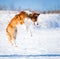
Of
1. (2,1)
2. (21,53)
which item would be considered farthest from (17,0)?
(21,53)

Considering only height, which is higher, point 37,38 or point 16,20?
point 16,20

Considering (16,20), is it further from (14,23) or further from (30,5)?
(30,5)

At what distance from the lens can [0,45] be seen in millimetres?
1483

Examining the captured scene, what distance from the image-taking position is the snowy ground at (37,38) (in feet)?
4.84

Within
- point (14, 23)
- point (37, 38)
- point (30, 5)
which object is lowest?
point (37, 38)

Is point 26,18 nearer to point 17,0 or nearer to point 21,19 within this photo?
point 21,19

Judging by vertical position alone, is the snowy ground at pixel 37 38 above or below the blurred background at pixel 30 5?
below

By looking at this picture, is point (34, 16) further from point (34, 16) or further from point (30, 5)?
point (30, 5)

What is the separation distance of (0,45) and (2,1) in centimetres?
39

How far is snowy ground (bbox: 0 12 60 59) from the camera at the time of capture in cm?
148

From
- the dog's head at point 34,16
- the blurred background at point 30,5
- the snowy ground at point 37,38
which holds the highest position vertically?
the blurred background at point 30,5

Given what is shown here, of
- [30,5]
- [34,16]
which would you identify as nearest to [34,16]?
[34,16]

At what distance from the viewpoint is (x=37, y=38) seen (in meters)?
1.52

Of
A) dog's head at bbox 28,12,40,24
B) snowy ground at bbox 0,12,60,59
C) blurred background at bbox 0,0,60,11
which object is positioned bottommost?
snowy ground at bbox 0,12,60,59
